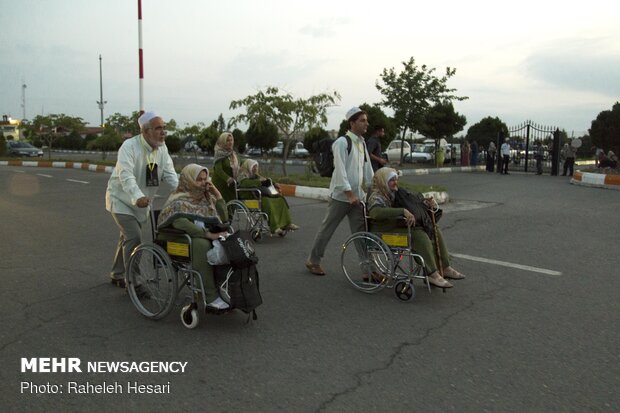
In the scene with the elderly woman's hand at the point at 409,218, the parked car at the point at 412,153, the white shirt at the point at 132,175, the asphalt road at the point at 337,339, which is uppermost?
the parked car at the point at 412,153

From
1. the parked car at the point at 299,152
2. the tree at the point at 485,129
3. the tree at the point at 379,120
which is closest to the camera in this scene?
the tree at the point at 379,120

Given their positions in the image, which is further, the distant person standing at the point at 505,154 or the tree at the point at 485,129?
the tree at the point at 485,129

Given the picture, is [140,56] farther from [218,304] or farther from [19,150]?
[19,150]

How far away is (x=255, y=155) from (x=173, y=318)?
38354 millimetres

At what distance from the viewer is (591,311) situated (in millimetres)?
4520

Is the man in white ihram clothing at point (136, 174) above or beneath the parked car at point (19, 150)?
beneath

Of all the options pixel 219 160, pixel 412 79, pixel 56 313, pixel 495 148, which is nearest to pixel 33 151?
pixel 412 79

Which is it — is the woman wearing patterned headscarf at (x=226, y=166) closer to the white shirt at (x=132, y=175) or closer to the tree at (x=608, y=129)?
the white shirt at (x=132, y=175)

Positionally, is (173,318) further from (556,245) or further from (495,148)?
(495,148)

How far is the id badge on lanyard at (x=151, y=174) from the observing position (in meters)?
4.79

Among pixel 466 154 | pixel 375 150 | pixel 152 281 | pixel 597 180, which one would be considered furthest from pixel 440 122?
pixel 152 281

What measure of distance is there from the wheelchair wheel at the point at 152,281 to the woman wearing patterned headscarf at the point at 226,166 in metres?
3.34

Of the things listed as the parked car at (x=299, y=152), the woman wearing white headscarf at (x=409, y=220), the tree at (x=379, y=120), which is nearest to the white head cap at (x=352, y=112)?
the woman wearing white headscarf at (x=409, y=220)

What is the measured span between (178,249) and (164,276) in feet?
0.92
